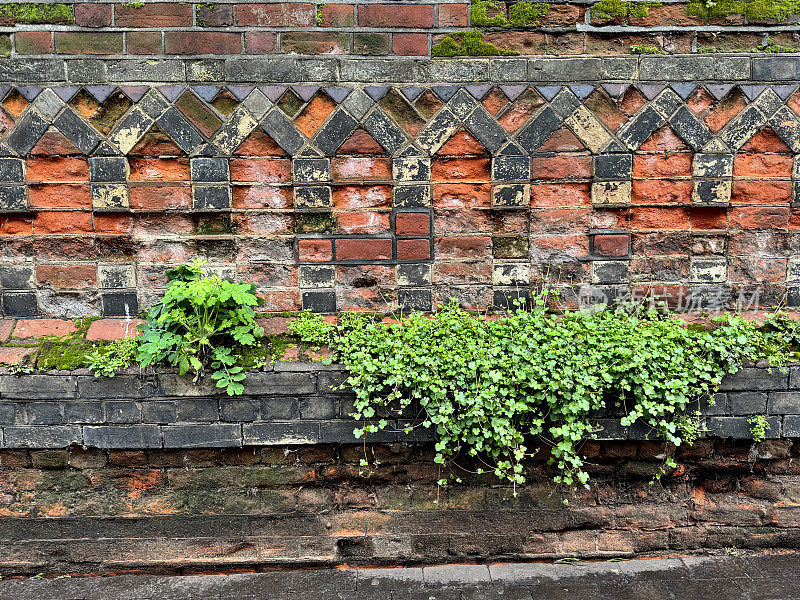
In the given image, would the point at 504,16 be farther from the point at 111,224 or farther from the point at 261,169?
the point at 111,224

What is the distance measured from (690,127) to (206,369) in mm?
3153

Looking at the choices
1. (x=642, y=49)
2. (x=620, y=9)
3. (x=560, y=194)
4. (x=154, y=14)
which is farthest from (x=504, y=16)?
(x=154, y=14)

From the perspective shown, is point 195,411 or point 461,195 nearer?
point 195,411

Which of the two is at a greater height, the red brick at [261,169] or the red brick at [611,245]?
the red brick at [261,169]

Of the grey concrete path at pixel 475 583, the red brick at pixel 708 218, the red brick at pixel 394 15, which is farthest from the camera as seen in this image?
the red brick at pixel 708 218

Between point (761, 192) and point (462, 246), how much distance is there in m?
1.84

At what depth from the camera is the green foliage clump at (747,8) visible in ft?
10.1

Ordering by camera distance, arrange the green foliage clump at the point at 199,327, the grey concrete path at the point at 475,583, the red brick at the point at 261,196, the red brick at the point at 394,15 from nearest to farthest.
Answer: the green foliage clump at the point at 199,327
the grey concrete path at the point at 475,583
the red brick at the point at 394,15
the red brick at the point at 261,196

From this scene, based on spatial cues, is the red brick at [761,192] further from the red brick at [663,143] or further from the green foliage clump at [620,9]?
the green foliage clump at [620,9]

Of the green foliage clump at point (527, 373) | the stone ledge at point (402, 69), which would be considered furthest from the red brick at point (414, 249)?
the stone ledge at point (402, 69)

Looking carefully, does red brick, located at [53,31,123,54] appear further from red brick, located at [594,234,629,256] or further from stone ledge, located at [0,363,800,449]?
red brick, located at [594,234,629,256]

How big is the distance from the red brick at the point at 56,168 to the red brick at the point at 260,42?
46.0 inches

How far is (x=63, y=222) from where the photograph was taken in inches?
123

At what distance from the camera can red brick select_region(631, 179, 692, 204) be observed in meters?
3.19
